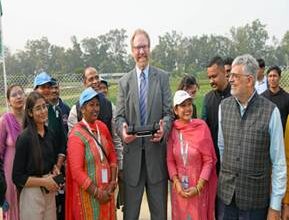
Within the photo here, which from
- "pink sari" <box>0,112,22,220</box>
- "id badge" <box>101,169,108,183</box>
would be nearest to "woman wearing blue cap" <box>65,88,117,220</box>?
"id badge" <box>101,169,108,183</box>

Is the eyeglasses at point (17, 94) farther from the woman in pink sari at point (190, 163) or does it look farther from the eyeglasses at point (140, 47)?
the woman in pink sari at point (190, 163)

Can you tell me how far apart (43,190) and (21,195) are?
191mm

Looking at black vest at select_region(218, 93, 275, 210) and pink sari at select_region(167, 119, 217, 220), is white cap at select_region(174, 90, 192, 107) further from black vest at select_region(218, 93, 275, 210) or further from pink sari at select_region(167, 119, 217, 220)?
black vest at select_region(218, 93, 275, 210)

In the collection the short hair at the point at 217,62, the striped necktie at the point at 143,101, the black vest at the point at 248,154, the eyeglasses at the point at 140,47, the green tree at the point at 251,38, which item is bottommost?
the black vest at the point at 248,154

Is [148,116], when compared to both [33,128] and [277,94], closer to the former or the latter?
[33,128]

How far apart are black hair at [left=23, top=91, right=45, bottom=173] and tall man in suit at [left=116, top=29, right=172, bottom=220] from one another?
74 centimetres

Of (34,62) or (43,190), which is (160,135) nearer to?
(43,190)

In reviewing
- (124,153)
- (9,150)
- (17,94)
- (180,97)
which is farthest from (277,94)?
(9,150)

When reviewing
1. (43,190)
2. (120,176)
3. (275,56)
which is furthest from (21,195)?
(275,56)

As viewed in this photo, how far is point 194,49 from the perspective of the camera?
30922mm

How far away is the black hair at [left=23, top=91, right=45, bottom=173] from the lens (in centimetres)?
339

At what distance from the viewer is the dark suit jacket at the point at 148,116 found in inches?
146

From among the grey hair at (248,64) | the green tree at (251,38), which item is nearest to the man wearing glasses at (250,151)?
the grey hair at (248,64)

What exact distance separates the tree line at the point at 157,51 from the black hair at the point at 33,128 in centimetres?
2244
